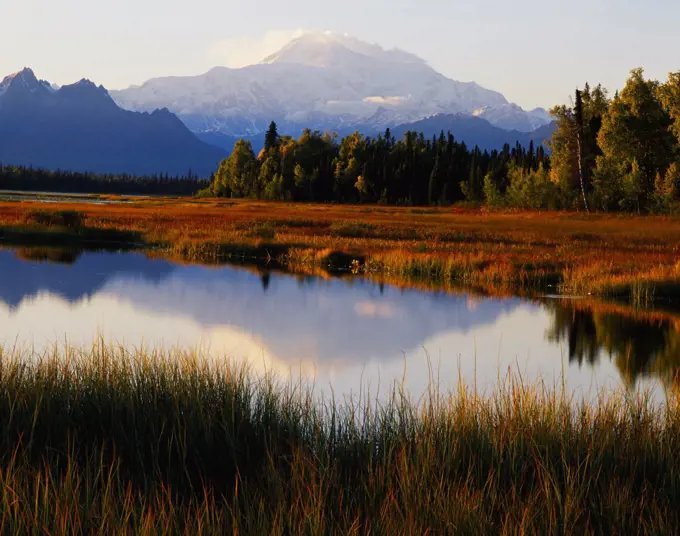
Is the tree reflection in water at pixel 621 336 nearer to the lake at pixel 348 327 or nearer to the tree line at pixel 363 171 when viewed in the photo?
the lake at pixel 348 327

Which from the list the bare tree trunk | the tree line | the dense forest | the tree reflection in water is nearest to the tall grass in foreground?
the tree reflection in water

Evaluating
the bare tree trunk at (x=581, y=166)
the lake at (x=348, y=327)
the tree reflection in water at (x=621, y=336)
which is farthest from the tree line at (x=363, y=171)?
the tree reflection in water at (x=621, y=336)

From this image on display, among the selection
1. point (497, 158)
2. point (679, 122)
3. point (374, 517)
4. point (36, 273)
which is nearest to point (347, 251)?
point (36, 273)

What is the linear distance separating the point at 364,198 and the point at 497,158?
34.2m

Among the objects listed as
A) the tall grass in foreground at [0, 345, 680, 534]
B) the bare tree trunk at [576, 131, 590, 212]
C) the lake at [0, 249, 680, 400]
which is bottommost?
the lake at [0, 249, 680, 400]

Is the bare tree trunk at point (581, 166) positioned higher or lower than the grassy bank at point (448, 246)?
higher

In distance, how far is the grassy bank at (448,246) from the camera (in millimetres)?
34938

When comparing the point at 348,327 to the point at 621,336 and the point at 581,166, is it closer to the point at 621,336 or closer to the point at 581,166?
the point at 621,336

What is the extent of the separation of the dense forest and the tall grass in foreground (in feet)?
215

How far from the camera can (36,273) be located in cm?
3706

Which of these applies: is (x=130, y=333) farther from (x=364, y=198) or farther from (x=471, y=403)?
(x=364, y=198)

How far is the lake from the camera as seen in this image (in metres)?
19.6

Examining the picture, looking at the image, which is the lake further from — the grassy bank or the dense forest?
the dense forest

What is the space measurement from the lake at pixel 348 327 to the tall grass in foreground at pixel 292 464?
5.28 metres
